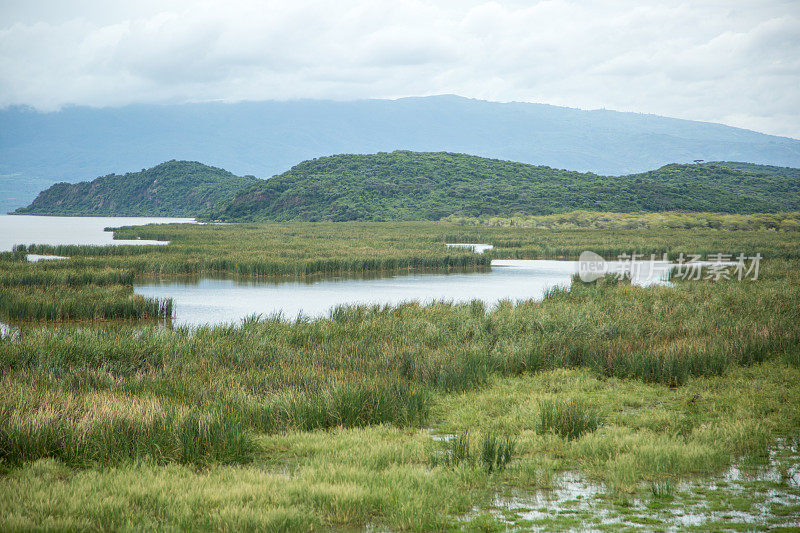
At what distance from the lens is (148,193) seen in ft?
514

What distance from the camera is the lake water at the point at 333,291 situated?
20.4 metres

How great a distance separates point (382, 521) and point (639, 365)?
6841 mm

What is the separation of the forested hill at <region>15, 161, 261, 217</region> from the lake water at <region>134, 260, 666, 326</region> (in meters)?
113

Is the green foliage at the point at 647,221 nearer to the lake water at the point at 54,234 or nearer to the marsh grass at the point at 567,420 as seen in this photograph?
the lake water at the point at 54,234

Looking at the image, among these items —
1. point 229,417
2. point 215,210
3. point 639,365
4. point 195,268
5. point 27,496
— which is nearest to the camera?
point 27,496

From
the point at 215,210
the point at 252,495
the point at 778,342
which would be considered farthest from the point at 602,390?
the point at 215,210

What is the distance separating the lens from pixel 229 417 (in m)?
7.44

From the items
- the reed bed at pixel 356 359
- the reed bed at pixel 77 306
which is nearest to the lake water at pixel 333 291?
the reed bed at pixel 77 306

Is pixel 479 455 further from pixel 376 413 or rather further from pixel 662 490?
pixel 376 413

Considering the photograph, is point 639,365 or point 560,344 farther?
point 560,344

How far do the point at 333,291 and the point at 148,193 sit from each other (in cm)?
14341

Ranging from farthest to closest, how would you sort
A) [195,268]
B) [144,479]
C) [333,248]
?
[333,248]
[195,268]
[144,479]

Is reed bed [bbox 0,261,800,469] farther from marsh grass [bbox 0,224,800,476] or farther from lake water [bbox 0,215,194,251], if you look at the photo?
lake water [bbox 0,215,194,251]

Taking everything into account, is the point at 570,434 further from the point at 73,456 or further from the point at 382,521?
the point at 73,456
